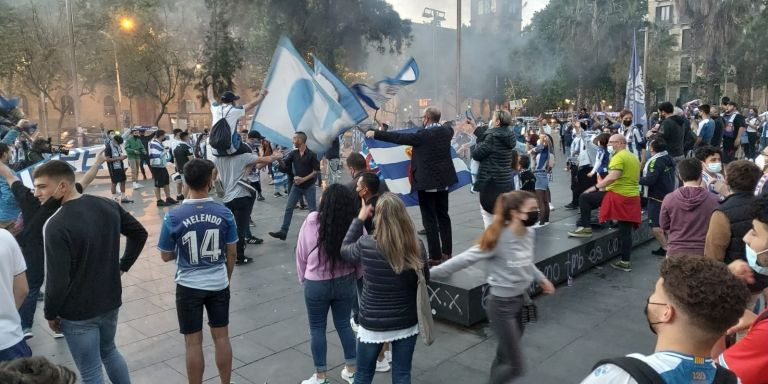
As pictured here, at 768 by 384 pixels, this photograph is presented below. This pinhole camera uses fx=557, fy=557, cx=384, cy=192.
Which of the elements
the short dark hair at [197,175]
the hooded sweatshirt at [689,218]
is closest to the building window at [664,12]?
the hooded sweatshirt at [689,218]

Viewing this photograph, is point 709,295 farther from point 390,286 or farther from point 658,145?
point 658,145

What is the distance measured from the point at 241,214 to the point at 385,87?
254 cm

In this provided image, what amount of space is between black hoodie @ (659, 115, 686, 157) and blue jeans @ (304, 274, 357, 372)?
6810 mm

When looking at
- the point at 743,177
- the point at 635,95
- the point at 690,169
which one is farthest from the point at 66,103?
the point at 743,177

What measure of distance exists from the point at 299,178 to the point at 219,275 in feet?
16.2

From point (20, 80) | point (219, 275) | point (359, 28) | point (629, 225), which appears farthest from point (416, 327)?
point (20, 80)

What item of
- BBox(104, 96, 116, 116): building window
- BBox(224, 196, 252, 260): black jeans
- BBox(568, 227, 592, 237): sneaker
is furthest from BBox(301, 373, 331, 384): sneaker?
BBox(104, 96, 116, 116): building window

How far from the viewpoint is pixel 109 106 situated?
53094 millimetres

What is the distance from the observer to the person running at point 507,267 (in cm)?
354

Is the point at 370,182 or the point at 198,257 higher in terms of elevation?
the point at 370,182

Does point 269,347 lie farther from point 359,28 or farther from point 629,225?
point 359,28

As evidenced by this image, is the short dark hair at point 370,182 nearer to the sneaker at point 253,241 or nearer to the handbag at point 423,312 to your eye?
the handbag at point 423,312

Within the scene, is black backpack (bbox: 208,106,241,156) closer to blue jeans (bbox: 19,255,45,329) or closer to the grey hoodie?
blue jeans (bbox: 19,255,45,329)

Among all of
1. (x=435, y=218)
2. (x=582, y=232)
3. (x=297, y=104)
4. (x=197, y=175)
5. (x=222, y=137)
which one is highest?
(x=297, y=104)
